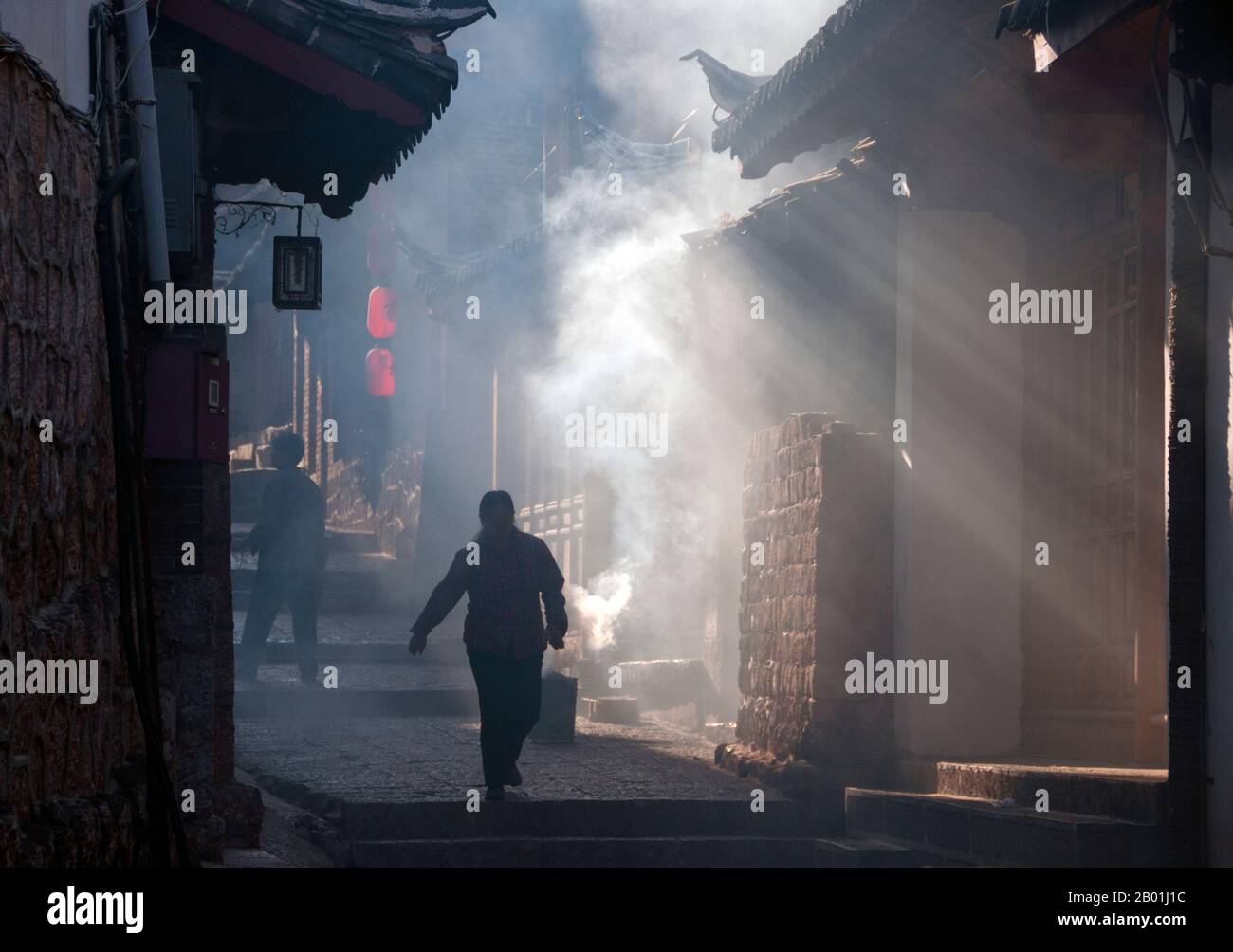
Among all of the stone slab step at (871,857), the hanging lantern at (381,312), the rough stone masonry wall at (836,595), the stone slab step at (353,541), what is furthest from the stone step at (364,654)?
the stone slab step at (871,857)

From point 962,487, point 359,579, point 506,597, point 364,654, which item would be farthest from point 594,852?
point 359,579

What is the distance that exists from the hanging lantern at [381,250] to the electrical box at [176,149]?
19572 mm

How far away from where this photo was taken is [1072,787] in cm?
889

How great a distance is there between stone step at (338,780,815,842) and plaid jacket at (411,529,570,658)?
1022mm

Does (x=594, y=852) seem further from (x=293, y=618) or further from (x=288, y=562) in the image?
(x=293, y=618)

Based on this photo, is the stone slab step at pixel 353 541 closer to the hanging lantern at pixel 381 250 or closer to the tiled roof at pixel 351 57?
the hanging lantern at pixel 381 250

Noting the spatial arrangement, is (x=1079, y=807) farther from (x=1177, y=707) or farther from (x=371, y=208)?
(x=371, y=208)

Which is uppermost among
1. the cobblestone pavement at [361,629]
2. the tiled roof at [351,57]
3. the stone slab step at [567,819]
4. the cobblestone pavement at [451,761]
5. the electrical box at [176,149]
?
the tiled roof at [351,57]

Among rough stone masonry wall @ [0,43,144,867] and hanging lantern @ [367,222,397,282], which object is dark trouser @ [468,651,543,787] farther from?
hanging lantern @ [367,222,397,282]

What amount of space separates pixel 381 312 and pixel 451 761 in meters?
15.8

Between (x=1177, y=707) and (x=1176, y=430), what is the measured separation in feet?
4.17

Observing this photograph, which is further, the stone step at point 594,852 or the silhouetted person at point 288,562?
the silhouetted person at point 288,562

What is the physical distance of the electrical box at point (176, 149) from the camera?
8.75 m

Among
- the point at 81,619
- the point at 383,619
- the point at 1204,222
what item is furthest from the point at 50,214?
the point at 383,619
